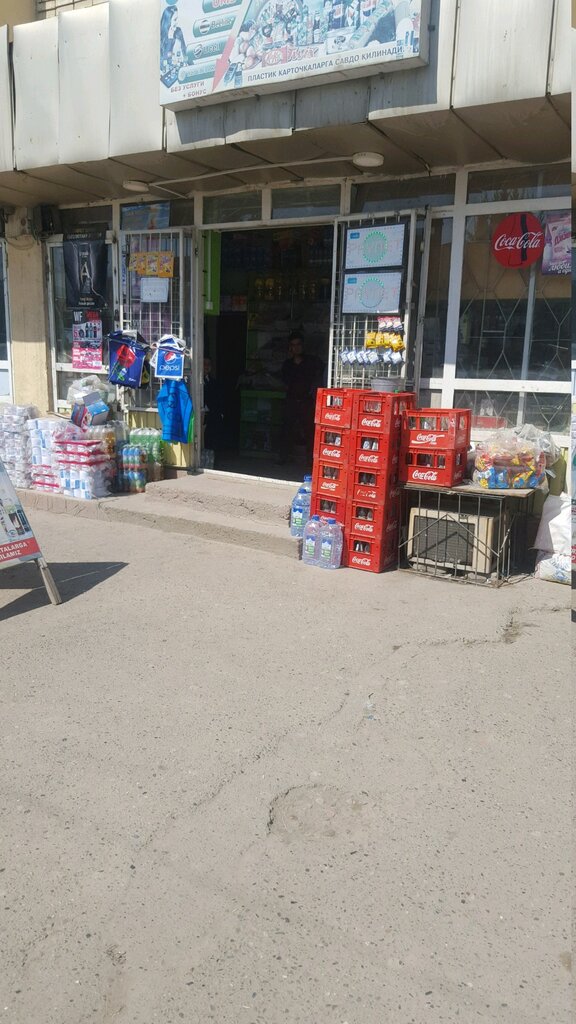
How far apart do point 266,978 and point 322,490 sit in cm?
449

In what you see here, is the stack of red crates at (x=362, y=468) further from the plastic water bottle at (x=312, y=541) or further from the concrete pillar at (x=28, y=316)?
the concrete pillar at (x=28, y=316)

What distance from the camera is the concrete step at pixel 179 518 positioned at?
676 centimetres

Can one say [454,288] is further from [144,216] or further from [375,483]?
[144,216]

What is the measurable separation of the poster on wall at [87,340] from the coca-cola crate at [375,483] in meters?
4.29

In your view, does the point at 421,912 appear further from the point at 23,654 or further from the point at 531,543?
the point at 531,543

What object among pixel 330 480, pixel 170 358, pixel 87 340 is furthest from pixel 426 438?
pixel 87 340

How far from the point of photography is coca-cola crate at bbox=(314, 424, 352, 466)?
6.27m

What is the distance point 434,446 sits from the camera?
19.8ft

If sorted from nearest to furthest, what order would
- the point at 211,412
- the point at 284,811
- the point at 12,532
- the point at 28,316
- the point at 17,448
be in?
the point at 284,811
the point at 12,532
the point at 17,448
the point at 28,316
the point at 211,412

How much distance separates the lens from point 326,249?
10086 millimetres

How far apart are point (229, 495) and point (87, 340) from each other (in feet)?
10.4

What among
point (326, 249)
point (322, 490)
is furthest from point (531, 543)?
point (326, 249)

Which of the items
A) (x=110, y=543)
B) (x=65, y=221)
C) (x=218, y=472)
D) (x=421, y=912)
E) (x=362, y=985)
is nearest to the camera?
(x=362, y=985)

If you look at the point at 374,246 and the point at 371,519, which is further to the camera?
the point at 374,246
